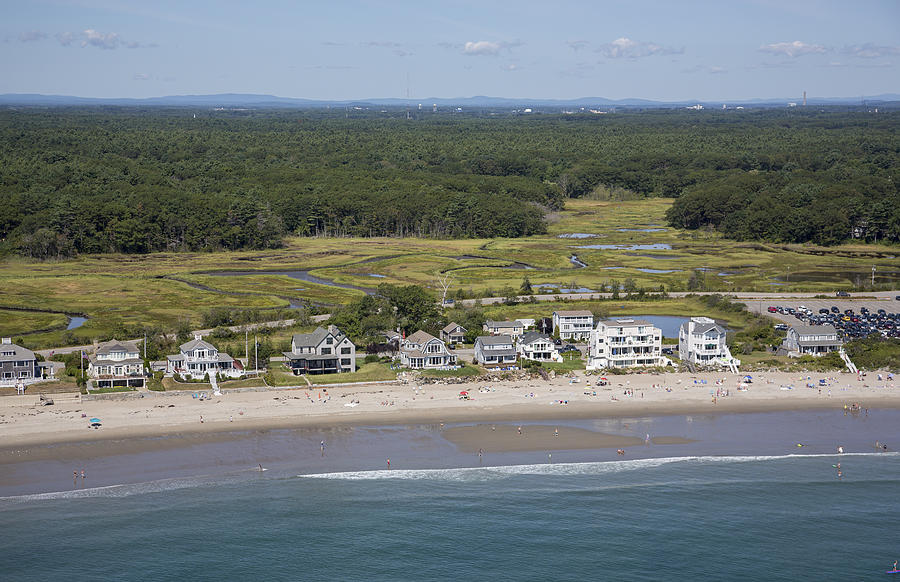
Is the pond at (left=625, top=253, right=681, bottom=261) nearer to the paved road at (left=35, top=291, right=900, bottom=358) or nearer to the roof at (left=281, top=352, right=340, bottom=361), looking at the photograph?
the paved road at (left=35, top=291, right=900, bottom=358)

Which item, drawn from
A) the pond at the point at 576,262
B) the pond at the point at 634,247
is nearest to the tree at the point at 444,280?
the pond at the point at 576,262

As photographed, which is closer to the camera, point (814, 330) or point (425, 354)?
point (425, 354)

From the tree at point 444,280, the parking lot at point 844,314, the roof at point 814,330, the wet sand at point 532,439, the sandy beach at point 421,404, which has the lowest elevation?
the wet sand at point 532,439

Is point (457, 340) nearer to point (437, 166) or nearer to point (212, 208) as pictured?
point (212, 208)

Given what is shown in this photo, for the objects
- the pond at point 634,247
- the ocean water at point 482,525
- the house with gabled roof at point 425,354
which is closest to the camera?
the ocean water at point 482,525

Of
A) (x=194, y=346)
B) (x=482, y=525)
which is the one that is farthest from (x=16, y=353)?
(x=482, y=525)

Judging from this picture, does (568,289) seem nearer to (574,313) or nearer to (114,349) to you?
(574,313)

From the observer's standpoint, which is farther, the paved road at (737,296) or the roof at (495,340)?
the paved road at (737,296)

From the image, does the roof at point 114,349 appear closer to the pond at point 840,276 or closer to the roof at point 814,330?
the roof at point 814,330
